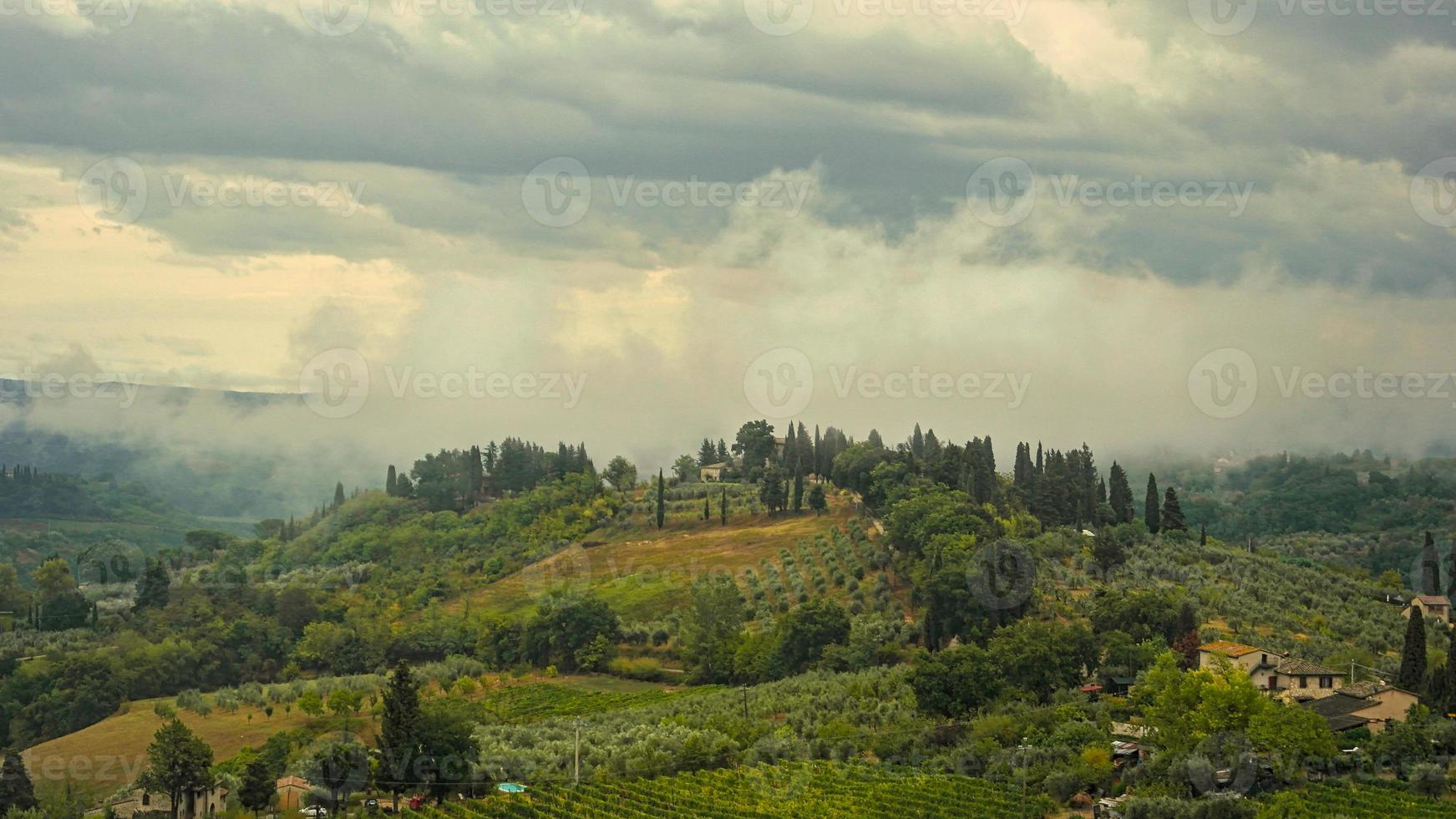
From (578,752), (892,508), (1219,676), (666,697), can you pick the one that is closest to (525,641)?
(666,697)

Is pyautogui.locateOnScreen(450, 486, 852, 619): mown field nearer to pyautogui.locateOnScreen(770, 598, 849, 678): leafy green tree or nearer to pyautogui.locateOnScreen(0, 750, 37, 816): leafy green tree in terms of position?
pyautogui.locateOnScreen(770, 598, 849, 678): leafy green tree

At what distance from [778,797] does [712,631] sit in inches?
1405

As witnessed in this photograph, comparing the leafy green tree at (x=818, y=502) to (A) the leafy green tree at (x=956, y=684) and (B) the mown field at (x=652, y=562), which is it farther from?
(A) the leafy green tree at (x=956, y=684)

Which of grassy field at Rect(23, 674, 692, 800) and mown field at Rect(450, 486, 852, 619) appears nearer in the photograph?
grassy field at Rect(23, 674, 692, 800)

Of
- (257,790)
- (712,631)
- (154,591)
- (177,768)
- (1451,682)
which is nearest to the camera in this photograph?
(257,790)

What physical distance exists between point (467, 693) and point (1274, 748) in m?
48.3

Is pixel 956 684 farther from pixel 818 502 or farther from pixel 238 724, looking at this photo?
pixel 818 502

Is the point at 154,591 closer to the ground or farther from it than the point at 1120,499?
closer to the ground

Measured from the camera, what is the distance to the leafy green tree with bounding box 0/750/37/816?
6253 centimetres

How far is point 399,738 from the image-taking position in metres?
58.2

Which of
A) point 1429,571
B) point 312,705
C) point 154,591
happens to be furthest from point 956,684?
point 1429,571

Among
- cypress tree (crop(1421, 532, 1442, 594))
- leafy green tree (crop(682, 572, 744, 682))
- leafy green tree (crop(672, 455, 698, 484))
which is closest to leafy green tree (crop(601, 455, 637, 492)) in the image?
leafy green tree (crop(672, 455, 698, 484))

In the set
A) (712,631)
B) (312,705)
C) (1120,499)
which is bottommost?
(312,705)

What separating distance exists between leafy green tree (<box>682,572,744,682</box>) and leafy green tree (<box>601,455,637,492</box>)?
46.2 meters
